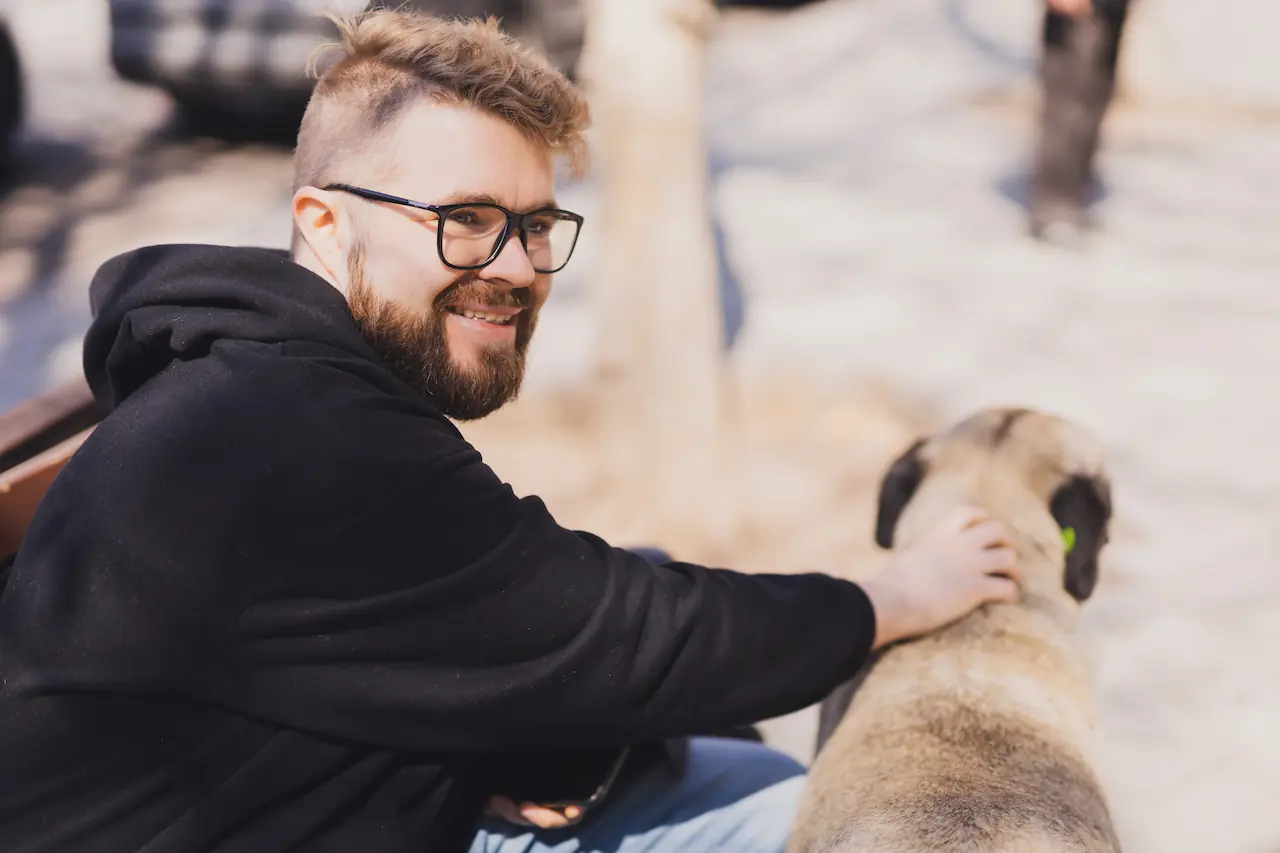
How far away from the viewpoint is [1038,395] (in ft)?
17.1

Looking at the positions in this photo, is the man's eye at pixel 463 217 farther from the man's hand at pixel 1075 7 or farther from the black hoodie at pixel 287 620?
the man's hand at pixel 1075 7

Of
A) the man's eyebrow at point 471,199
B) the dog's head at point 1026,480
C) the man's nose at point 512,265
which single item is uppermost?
the man's eyebrow at point 471,199

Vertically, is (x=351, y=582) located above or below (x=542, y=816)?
above

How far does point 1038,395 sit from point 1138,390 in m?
0.49

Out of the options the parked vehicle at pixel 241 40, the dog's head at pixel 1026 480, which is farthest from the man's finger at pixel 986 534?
the parked vehicle at pixel 241 40

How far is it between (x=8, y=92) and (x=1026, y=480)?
7616 mm

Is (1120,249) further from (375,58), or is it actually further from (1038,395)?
(375,58)

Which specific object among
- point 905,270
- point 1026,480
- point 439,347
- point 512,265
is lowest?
point 905,270

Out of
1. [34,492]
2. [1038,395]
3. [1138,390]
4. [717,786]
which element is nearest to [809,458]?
[1038,395]

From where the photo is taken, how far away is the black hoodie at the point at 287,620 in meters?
1.44

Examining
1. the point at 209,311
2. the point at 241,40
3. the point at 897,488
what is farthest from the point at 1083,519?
the point at 241,40

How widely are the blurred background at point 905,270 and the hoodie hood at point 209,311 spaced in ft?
6.41

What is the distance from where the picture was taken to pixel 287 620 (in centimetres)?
145

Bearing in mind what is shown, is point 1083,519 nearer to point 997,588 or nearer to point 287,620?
point 997,588
